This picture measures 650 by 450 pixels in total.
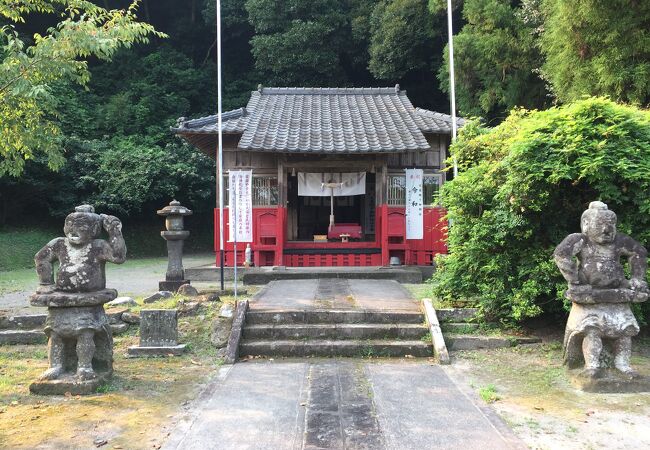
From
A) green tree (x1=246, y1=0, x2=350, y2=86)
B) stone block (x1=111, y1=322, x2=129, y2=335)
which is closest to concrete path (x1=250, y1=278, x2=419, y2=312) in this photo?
stone block (x1=111, y1=322, x2=129, y2=335)

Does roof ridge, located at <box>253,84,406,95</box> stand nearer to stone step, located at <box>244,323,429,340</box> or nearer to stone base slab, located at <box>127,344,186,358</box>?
stone step, located at <box>244,323,429,340</box>

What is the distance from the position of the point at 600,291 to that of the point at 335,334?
3353 mm

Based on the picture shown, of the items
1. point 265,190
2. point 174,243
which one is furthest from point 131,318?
point 265,190

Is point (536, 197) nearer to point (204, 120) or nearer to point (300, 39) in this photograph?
point (204, 120)

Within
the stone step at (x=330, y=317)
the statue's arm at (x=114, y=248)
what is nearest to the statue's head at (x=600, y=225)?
the stone step at (x=330, y=317)

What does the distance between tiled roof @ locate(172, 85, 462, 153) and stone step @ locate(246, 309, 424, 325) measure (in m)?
5.80

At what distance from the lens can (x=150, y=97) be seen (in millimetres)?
23453

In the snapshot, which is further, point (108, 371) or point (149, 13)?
point (149, 13)

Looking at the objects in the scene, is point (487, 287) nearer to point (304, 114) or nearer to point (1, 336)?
point (1, 336)

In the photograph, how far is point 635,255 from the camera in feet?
16.6

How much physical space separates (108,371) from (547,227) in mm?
6057

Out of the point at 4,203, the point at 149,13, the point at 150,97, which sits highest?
the point at 149,13

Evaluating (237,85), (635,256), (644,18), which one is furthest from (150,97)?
(635,256)

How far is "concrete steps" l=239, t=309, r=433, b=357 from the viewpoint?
20.4 ft
